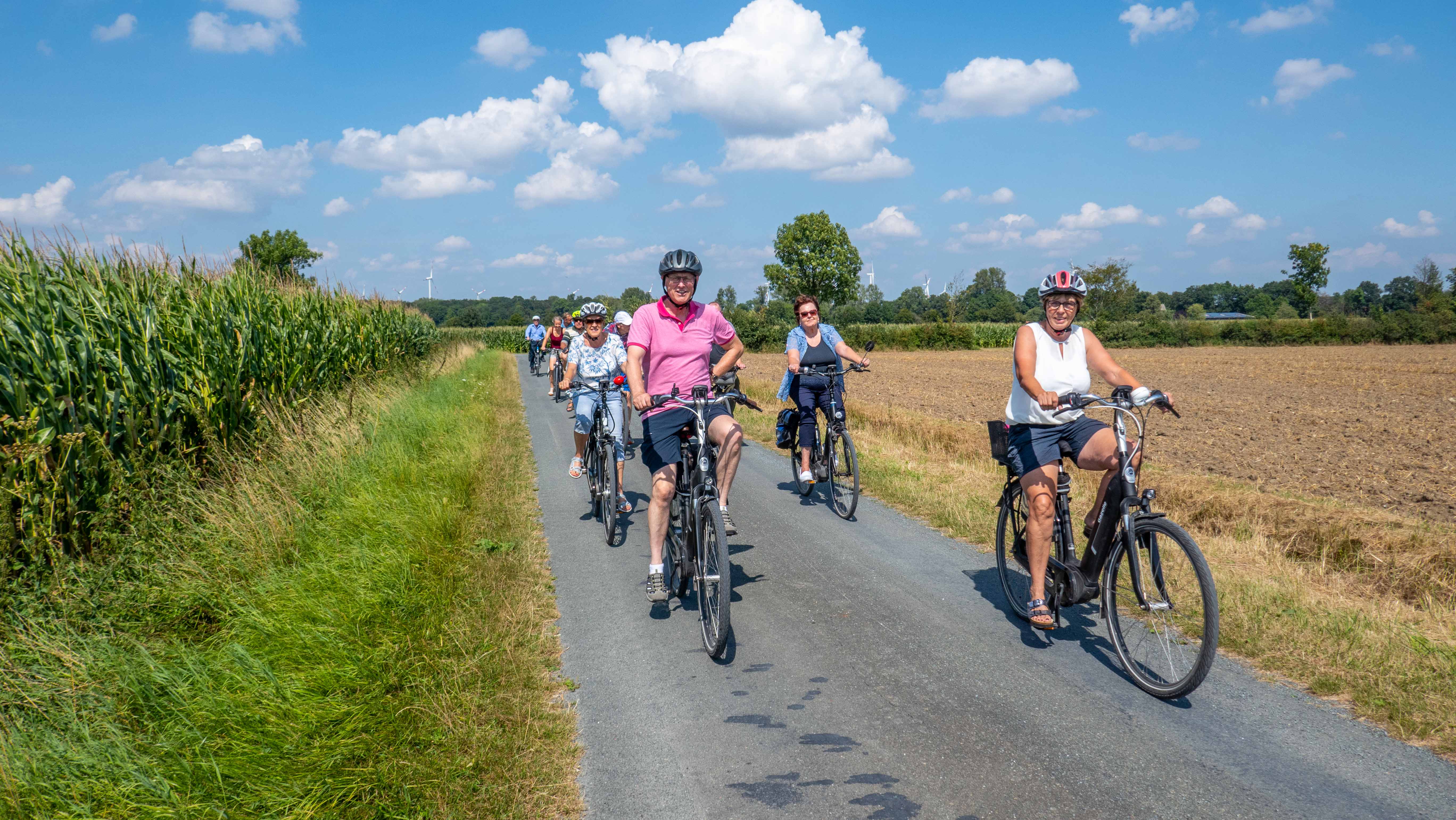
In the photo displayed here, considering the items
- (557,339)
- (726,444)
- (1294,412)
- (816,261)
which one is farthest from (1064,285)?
(816,261)

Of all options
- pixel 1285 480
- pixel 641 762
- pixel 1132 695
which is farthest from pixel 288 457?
pixel 1285 480

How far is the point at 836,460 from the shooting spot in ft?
26.9

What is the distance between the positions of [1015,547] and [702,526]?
1.92 m

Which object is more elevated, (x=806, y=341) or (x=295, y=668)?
(x=806, y=341)

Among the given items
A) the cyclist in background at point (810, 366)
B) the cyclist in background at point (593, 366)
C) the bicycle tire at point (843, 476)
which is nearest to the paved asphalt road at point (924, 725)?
the bicycle tire at point (843, 476)

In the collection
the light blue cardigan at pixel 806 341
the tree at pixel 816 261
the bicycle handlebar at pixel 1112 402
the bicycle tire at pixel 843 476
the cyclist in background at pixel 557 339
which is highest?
the tree at pixel 816 261

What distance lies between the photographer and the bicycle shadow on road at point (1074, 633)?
414cm

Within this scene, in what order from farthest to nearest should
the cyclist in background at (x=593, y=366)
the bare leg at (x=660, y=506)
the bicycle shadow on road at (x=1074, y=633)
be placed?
1. the cyclist in background at (x=593, y=366)
2. the bare leg at (x=660, y=506)
3. the bicycle shadow on road at (x=1074, y=633)

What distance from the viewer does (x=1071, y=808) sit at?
2.88 meters

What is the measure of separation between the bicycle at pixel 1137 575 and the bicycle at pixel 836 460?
3028 mm

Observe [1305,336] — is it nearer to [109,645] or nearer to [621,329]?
[621,329]

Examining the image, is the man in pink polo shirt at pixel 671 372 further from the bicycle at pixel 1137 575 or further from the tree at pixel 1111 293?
the tree at pixel 1111 293

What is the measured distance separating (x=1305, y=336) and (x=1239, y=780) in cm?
6169

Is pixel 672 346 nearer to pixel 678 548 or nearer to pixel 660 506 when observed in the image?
pixel 660 506
